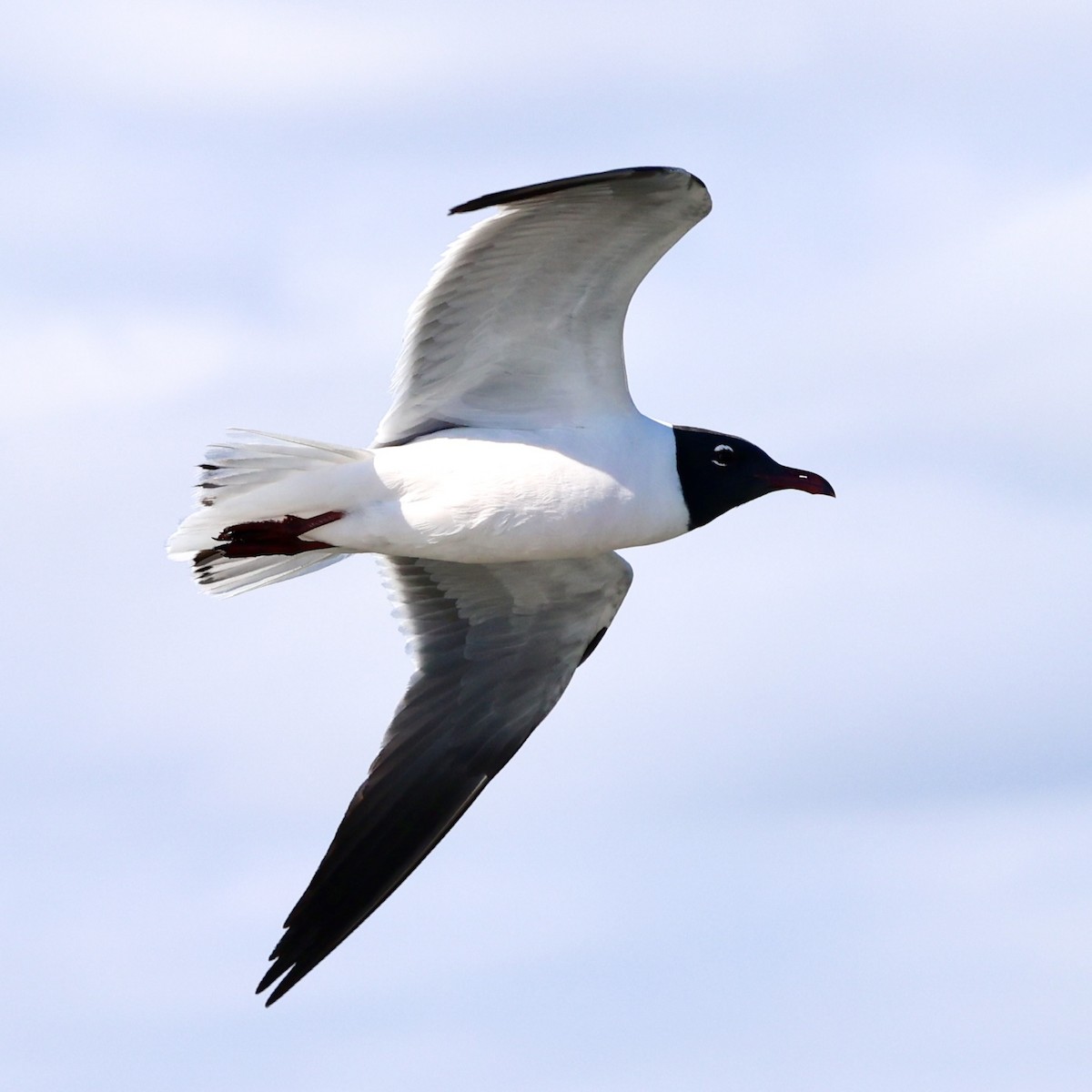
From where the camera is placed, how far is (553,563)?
13.5 meters

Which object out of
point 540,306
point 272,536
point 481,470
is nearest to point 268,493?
point 272,536

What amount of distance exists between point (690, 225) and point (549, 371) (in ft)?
4.16

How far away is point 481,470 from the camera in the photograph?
489 inches

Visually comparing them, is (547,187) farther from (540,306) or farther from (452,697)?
(452,697)

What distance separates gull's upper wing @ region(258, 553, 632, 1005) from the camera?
13133 millimetres

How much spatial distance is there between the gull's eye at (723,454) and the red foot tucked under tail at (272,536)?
6.93 feet

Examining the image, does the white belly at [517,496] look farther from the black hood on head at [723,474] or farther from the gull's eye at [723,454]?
the gull's eye at [723,454]

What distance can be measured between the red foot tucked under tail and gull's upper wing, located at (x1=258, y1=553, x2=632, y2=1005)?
1414 millimetres

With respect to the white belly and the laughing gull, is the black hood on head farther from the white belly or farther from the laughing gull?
the white belly

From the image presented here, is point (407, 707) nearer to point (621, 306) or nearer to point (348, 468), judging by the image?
point (348, 468)

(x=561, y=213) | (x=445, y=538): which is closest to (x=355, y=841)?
(x=445, y=538)

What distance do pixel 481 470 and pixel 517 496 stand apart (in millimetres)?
250

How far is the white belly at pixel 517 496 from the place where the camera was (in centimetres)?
1235

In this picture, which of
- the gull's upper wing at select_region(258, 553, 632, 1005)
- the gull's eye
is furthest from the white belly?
the gull's upper wing at select_region(258, 553, 632, 1005)
